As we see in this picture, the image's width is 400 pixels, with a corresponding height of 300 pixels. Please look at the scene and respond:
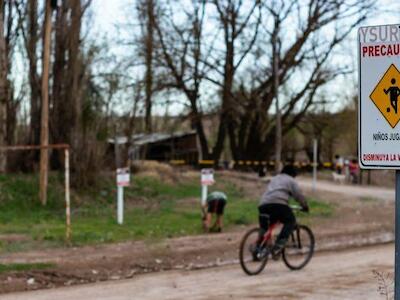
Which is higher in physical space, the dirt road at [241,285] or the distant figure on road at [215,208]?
the distant figure on road at [215,208]

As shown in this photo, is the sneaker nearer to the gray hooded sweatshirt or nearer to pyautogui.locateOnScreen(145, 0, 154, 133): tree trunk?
the gray hooded sweatshirt

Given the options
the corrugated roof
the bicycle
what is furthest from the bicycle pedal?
the corrugated roof

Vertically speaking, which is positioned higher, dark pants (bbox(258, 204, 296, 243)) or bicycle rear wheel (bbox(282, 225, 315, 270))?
dark pants (bbox(258, 204, 296, 243))

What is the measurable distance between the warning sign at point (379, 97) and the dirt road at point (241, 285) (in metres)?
5.82

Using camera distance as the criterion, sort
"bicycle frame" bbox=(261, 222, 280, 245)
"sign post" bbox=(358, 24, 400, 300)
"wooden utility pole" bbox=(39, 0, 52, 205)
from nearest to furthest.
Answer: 1. "sign post" bbox=(358, 24, 400, 300)
2. "bicycle frame" bbox=(261, 222, 280, 245)
3. "wooden utility pole" bbox=(39, 0, 52, 205)

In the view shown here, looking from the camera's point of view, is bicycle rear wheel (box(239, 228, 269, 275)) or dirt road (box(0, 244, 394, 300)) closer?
dirt road (box(0, 244, 394, 300))

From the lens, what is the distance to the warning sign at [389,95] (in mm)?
4262

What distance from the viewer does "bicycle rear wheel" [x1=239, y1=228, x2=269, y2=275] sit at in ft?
40.2

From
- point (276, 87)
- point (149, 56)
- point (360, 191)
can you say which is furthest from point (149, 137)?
point (360, 191)

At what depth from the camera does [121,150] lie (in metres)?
28.3

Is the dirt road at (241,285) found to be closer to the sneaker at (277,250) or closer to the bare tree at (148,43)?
the sneaker at (277,250)

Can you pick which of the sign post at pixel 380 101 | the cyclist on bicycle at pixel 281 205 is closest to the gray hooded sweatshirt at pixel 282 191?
the cyclist on bicycle at pixel 281 205

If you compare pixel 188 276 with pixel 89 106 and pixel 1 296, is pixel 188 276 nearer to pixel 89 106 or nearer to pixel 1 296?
pixel 1 296

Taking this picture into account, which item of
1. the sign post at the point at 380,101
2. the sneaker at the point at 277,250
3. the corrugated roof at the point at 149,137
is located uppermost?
the corrugated roof at the point at 149,137
